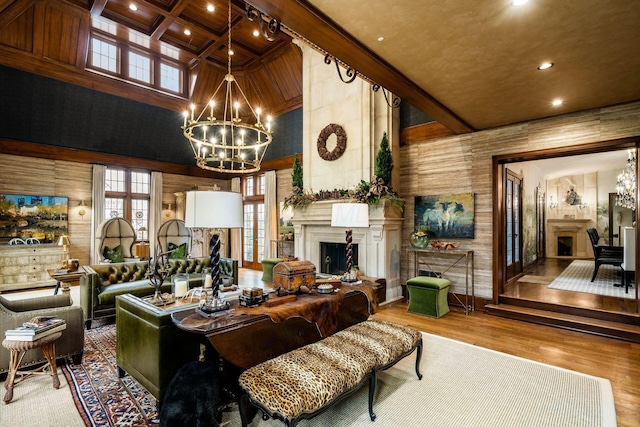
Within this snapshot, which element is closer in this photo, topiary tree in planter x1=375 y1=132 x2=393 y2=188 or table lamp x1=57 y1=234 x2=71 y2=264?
topiary tree in planter x1=375 y1=132 x2=393 y2=188

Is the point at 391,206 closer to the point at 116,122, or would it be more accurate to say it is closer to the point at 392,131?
the point at 392,131

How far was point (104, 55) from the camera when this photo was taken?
287 inches

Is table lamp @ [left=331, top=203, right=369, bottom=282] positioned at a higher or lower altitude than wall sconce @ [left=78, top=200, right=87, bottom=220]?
lower

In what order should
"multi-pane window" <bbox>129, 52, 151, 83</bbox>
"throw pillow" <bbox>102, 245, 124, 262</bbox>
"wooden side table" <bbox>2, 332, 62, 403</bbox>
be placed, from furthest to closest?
"multi-pane window" <bbox>129, 52, 151, 83</bbox> → "throw pillow" <bbox>102, 245, 124, 262</bbox> → "wooden side table" <bbox>2, 332, 62, 403</bbox>

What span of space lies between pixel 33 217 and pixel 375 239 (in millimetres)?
7740

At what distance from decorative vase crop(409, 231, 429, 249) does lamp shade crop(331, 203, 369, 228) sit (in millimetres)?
2492

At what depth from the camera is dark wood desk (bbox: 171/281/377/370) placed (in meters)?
1.98

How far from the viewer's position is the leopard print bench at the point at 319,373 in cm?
175

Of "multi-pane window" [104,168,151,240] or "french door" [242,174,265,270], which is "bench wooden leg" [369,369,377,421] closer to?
"french door" [242,174,265,270]

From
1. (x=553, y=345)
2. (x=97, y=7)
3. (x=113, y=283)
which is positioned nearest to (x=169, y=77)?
(x=97, y=7)

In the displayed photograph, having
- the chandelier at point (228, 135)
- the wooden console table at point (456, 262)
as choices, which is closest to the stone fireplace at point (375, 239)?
the wooden console table at point (456, 262)

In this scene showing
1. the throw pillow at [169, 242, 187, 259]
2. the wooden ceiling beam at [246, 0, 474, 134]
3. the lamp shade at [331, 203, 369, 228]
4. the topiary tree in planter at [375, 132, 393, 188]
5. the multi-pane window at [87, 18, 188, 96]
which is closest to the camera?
the wooden ceiling beam at [246, 0, 474, 134]

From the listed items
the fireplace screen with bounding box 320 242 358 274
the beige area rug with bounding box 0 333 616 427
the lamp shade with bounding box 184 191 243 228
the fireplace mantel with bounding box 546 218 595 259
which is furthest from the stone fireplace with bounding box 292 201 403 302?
the fireplace mantel with bounding box 546 218 595 259

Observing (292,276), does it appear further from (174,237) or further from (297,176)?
Answer: (174,237)
